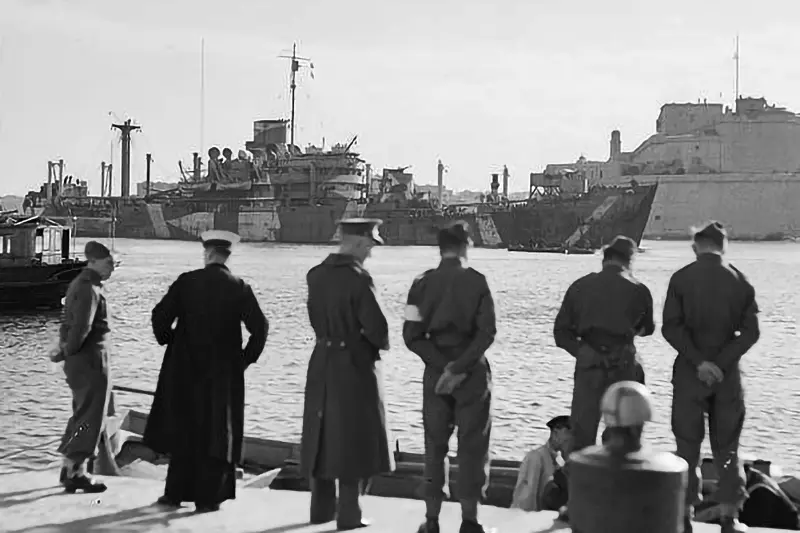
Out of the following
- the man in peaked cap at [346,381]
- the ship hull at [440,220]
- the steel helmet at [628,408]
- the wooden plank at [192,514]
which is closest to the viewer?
the steel helmet at [628,408]

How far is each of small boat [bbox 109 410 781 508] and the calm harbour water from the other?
5.27ft

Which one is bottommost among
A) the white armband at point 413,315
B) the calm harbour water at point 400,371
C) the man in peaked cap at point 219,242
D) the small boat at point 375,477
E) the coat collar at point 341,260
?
the calm harbour water at point 400,371

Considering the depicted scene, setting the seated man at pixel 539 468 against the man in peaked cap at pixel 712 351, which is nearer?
the man in peaked cap at pixel 712 351

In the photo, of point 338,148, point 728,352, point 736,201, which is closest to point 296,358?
point 728,352

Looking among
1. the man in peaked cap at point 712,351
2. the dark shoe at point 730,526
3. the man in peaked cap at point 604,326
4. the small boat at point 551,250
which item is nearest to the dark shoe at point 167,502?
the man in peaked cap at point 604,326

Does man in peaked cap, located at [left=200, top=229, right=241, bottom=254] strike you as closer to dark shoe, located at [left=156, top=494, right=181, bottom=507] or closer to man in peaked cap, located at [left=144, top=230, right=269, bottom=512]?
man in peaked cap, located at [left=144, top=230, right=269, bottom=512]

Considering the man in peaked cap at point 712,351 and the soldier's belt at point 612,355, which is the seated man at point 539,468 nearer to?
the soldier's belt at point 612,355

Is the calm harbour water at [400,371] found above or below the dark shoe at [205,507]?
below

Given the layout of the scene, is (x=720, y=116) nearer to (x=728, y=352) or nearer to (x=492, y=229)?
(x=492, y=229)

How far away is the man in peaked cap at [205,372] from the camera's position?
6238 mm

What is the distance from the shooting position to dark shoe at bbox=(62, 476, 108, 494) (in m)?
6.85

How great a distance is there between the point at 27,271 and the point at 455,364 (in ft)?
105

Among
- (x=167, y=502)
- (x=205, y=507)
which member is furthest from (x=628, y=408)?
(x=167, y=502)

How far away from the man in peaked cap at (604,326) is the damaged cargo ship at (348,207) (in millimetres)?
82518
